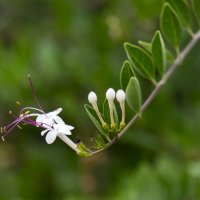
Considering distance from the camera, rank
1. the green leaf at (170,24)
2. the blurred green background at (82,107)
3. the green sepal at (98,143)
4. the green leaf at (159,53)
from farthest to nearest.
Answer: the blurred green background at (82,107), the green leaf at (170,24), the green leaf at (159,53), the green sepal at (98,143)

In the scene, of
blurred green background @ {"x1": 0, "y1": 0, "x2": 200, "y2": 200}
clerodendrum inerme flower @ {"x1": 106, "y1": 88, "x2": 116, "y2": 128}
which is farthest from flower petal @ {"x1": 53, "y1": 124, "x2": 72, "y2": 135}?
blurred green background @ {"x1": 0, "y1": 0, "x2": 200, "y2": 200}

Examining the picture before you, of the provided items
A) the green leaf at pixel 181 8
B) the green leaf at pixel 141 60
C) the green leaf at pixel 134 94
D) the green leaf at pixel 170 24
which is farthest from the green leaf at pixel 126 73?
the green leaf at pixel 181 8

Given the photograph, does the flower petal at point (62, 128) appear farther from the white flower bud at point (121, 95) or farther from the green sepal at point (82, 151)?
the white flower bud at point (121, 95)

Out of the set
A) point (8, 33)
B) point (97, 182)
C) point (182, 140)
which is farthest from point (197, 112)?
point (8, 33)

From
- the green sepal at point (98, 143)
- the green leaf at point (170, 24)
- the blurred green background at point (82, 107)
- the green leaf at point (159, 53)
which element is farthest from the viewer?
the blurred green background at point (82, 107)

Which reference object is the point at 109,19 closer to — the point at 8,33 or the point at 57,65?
the point at 57,65
